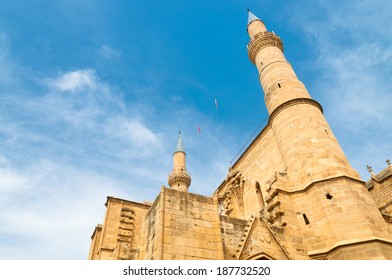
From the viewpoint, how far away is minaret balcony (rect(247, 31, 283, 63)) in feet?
54.1

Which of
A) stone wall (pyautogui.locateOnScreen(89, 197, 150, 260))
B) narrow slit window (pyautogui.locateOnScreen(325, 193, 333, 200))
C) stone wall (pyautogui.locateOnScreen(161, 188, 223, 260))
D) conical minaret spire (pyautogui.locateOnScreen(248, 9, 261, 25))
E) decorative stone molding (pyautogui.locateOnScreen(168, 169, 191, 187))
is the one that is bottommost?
stone wall (pyautogui.locateOnScreen(161, 188, 223, 260))

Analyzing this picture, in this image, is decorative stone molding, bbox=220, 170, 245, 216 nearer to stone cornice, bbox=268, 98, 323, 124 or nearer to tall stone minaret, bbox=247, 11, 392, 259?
tall stone minaret, bbox=247, 11, 392, 259

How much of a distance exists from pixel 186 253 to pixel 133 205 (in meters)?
10.5

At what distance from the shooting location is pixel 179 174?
82.9ft

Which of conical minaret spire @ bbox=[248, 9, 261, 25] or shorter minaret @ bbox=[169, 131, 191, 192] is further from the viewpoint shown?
shorter minaret @ bbox=[169, 131, 191, 192]


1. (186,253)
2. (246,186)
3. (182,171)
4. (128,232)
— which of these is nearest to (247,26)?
(246,186)

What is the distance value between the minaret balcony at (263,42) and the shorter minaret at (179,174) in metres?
12.5

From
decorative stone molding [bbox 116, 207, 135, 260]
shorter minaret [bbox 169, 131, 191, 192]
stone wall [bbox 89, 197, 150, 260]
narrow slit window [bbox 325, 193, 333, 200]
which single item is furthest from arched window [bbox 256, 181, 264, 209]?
shorter minaret [bbox 169, 131, 191, 192]

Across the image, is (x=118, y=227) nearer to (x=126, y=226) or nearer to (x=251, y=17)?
(x=126, y=226)

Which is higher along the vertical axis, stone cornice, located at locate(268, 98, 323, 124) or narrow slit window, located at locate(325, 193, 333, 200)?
stone cornice, located at locate(268, 98, 323, 124)

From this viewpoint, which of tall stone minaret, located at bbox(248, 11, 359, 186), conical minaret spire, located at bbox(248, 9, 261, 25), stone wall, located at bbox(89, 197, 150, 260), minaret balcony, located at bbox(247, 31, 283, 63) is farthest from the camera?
conical minaret spire, located at bbox(248, 9, 261, 25)

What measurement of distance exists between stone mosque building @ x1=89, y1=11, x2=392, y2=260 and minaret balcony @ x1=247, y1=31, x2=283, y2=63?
2494 millimetres

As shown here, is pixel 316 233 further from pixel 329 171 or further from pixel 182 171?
pixel 182 171

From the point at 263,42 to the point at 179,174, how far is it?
13710mm
